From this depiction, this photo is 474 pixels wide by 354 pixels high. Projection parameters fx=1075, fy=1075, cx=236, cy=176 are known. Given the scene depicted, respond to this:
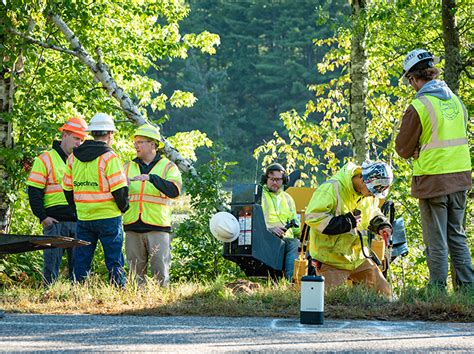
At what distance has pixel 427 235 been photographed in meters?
9.88

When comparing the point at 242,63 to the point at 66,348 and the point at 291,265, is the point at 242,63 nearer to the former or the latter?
the point at 291,265

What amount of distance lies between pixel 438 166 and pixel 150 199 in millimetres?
3553

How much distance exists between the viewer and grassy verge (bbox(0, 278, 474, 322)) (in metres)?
9.08

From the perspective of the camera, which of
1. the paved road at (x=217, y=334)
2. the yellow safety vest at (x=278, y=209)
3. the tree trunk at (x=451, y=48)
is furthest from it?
the tree trunk at (x=451, y=48)

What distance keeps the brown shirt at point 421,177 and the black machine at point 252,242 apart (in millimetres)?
3663

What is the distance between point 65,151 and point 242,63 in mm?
64360

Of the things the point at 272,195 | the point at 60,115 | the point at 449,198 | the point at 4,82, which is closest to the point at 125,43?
the point at 60,115

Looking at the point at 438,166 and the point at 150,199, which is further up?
the point at 438,166

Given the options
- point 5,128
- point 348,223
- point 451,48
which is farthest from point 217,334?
point 5,128

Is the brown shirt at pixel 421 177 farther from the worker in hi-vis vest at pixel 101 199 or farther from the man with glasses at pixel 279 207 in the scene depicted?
the man with glasses at pixel 279 207

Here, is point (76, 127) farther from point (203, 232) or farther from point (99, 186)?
point (203, 232)

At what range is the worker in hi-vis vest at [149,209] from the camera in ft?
39.3

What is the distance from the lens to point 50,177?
1249cm

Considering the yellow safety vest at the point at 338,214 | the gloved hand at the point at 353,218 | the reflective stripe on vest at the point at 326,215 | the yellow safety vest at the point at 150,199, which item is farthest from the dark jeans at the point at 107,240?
the gloved hand at the point at 353,218
